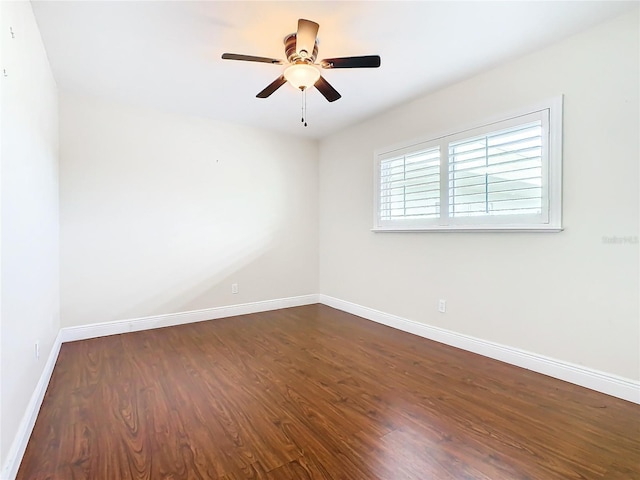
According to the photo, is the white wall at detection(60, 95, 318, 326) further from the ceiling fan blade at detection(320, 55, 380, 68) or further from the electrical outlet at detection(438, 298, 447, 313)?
the ceiling fan blade at detection(320, 55, 380, 68)

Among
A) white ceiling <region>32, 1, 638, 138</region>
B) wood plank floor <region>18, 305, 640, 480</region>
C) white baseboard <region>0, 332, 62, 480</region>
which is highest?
white ceiling <region>32, 1, 638, 138</region>

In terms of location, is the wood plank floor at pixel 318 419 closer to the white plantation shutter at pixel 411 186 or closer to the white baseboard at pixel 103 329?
the white baseboard at pixel 103 329

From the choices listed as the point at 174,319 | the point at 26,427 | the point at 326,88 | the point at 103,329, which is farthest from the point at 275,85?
the point at 103,329

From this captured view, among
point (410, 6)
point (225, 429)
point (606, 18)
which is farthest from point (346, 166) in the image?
point (225, 429)

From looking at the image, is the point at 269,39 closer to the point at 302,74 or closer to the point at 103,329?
the point at 302,74

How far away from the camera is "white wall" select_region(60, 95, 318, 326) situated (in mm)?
3330

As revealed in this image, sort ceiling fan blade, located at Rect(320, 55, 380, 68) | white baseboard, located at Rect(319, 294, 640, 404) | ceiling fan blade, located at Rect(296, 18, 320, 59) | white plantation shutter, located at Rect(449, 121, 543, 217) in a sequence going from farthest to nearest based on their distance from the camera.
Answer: white plantation shutter, located at Rect(449, 121, 543, 217) → white baseboard, located at Rect(319, 294, 640, 404) → ceiling fan blade, located at Rect(320, 55, 380, 68) → ceiling fan blade, located at Rect(296, 18, 320, 59)

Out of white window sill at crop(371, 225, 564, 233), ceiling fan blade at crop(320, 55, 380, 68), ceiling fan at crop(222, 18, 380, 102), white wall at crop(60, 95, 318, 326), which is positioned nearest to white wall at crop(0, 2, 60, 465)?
white wall at crop(60, 95, 318, 326)

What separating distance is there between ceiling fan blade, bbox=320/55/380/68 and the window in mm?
1351

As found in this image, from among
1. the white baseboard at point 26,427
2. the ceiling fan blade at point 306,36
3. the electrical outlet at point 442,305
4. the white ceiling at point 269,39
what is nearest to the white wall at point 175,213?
the white ceiling at point 269,39

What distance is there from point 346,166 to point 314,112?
936 millimetres

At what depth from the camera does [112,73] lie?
2.83m

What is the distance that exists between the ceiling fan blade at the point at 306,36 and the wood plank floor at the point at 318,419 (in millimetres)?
2255

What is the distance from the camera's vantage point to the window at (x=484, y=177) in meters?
2.46
